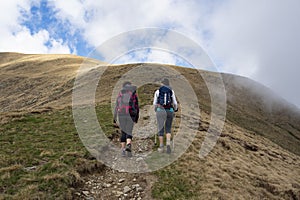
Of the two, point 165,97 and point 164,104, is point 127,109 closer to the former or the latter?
point 164,104

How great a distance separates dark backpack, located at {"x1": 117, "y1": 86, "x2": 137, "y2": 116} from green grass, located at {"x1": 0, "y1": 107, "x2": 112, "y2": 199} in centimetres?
280

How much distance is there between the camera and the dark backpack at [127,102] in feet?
38.1

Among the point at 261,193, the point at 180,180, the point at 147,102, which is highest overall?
the point at 147,102

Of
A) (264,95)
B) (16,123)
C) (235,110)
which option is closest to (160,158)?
(16,123)

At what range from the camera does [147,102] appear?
25547mm

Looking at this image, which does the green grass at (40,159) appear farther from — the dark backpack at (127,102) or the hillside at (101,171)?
the dark backpack at (127,102)

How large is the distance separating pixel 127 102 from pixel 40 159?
4.85 metres

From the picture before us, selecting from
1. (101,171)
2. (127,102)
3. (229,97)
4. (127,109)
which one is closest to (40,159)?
(101,171)

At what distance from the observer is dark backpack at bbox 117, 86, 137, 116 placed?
38.1ft

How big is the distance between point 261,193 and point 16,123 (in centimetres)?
1675

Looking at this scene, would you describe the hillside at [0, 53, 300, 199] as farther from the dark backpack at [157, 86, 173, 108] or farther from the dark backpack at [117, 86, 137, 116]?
the dark backpack at [157, 86, 173, 108]

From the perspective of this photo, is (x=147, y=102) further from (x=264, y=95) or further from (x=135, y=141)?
(x=264, y=95)

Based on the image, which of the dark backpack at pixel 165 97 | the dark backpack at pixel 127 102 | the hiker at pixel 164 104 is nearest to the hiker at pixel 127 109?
the dark backpack at pixel 127 102

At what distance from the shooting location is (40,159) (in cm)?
1122
